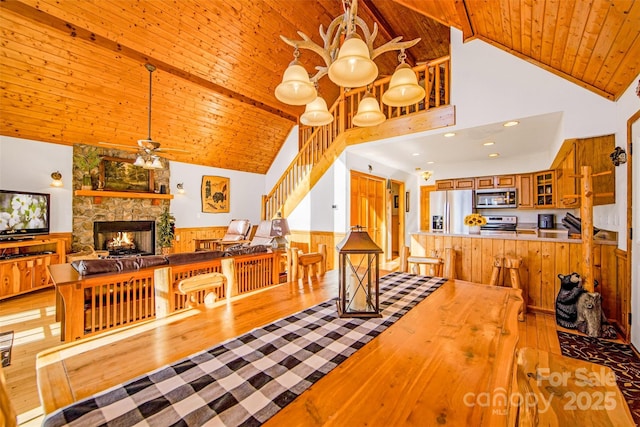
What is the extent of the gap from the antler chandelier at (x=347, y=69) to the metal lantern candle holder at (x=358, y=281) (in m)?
1.00

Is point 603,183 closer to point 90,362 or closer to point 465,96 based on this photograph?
point 465,96

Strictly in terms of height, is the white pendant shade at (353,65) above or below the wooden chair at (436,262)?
above

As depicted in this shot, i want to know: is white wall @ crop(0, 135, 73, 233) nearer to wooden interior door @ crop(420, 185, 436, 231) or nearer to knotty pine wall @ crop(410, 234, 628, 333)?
knotty pine wall @ crop(410, 234, 628, 333)

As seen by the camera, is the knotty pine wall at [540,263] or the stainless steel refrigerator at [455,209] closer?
the knotty pine wall at [540,263]

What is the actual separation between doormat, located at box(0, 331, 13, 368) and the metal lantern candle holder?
3.24 m

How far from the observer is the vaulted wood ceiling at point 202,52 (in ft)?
7.94

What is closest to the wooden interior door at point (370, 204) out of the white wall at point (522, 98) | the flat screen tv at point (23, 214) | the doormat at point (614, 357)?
the white wall at point (522, 98)

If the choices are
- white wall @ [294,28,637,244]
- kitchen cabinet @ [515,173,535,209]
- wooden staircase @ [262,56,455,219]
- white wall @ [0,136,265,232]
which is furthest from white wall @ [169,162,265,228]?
kitchen cabinet @ [515,173,535,209]

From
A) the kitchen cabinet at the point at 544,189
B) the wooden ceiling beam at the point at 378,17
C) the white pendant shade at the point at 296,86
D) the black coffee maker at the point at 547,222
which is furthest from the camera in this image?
the black coffee maker at the point at 547,222

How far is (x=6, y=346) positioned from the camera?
2701 millimetres

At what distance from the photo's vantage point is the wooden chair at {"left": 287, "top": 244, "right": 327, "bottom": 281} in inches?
75.8

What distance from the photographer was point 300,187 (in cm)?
587

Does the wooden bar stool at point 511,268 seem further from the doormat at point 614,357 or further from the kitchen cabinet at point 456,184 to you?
the kitchen cabinet at point 456,184

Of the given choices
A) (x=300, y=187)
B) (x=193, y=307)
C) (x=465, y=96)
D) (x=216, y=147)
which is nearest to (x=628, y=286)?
(x=465, y=96)
